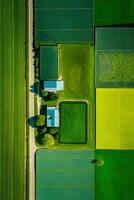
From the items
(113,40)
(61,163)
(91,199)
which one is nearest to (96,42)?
(113,40)

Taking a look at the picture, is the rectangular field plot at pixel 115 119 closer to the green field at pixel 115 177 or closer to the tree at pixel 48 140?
the green field at pixel 115 177

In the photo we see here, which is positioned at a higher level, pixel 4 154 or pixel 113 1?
pixel 113 1

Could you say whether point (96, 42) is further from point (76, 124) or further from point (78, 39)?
point (76, 124)

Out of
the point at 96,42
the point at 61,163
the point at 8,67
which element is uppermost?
the point at 96,42

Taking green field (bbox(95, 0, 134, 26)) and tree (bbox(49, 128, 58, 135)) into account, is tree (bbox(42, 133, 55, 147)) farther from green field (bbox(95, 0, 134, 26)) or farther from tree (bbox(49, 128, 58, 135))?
green field (bbox(95, 0, 134, 26))

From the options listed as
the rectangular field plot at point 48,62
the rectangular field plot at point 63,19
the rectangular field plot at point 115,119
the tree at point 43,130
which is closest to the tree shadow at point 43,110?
the tree at point 43,130
